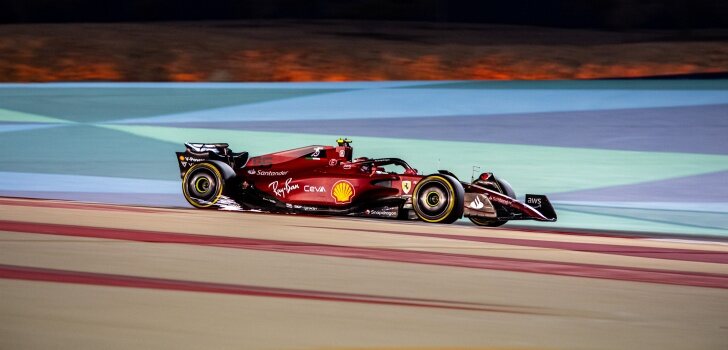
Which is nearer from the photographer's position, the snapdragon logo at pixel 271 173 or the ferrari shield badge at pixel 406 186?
the ferrari shield badge at pixel 406 186

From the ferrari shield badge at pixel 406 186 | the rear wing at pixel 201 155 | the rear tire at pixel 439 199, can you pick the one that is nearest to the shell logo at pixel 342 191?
the ferrari shield badge at pixel 406 186

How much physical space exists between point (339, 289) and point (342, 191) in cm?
748

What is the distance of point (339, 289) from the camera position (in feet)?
27.7

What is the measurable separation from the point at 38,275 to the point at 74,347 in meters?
2.73

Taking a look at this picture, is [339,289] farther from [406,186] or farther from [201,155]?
[201,155]

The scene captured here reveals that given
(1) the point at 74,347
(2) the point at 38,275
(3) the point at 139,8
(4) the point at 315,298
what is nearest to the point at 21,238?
(2) the point at 38,275

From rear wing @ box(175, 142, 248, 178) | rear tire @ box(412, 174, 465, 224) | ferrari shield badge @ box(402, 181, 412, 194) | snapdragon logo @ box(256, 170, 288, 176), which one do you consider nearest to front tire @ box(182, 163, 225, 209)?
rear wing @ box(175, 142, 248, 178)

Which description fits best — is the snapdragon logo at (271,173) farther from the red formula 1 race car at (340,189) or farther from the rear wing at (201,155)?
the rear wing at (201,155)

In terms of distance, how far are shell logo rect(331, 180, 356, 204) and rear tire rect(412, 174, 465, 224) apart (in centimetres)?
84

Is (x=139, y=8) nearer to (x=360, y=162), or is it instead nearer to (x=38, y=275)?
(x=360, y=162)

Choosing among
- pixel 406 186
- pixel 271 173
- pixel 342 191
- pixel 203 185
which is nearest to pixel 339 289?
pixel 406 186

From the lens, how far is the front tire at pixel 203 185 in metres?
16.6

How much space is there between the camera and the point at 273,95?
86.1 ft

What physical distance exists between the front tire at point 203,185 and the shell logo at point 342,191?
1.58 metres
